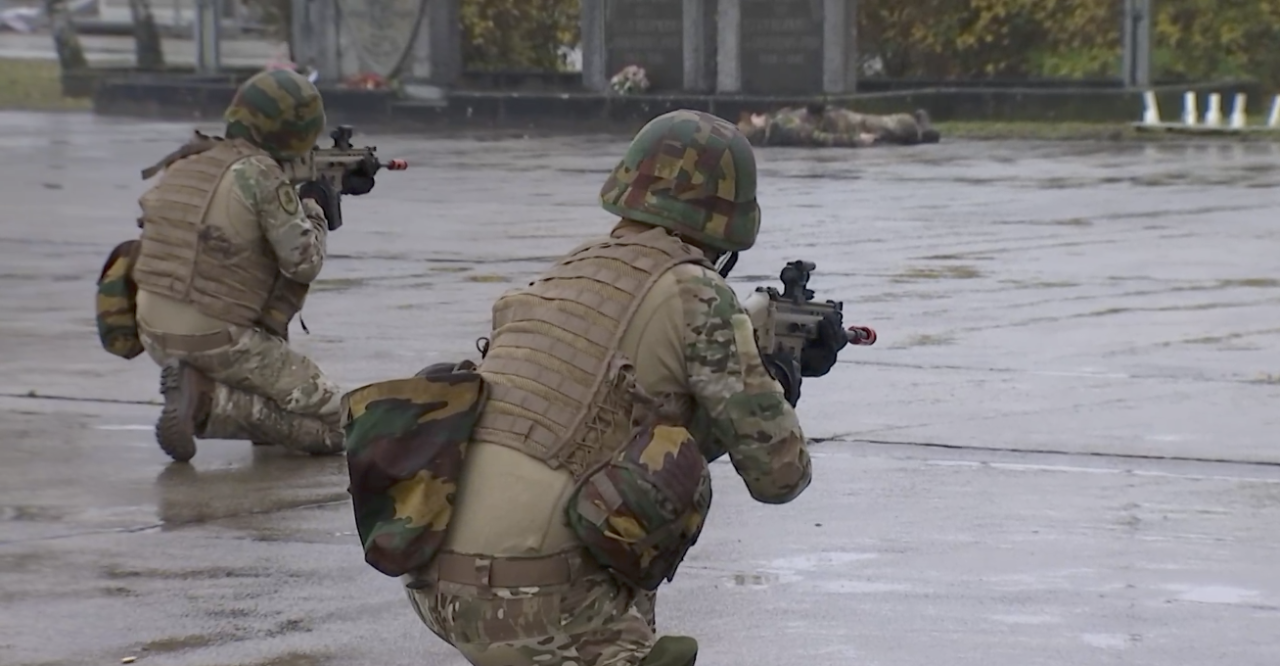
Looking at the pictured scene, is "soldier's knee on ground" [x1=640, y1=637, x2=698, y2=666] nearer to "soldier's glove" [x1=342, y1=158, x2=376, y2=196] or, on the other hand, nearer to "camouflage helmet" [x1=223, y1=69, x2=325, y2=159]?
"camouflage helmet" [x1=223, y1=69, x2=325, y2=159]

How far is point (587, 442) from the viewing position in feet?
12.7

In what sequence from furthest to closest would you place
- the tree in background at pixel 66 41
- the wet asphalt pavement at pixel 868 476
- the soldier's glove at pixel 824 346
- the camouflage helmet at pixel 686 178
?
the tree in background at pixel 66 41, the wet asphalt pavement at pixel 868 476, the soldier's glove at pixel 824 346, the camouflage helmet at pixel 686 178

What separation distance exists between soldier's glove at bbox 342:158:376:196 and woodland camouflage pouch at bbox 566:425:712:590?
15.1 ft

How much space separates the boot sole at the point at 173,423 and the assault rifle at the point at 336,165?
76cm

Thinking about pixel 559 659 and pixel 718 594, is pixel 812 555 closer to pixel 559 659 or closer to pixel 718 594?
pixel 718 594

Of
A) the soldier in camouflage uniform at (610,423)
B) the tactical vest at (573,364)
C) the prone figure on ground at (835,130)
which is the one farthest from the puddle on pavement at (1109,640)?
the prone figure on ground at (835,130)

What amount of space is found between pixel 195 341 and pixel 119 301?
36cm

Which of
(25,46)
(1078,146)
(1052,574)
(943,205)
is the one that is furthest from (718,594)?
(25,46)

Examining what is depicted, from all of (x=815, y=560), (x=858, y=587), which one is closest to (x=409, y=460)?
(x=858, y=587)

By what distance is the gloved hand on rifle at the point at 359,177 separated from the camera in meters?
8.27

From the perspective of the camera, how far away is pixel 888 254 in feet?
47.8

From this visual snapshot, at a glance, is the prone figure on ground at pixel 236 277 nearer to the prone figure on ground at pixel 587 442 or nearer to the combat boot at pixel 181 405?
the combat boot at pixel 181 405

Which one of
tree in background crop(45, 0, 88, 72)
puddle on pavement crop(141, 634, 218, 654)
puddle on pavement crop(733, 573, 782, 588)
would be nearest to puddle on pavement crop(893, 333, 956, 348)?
puddle on pavement crop(733, 573, 782, 588)

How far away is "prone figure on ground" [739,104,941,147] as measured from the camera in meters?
26.7
